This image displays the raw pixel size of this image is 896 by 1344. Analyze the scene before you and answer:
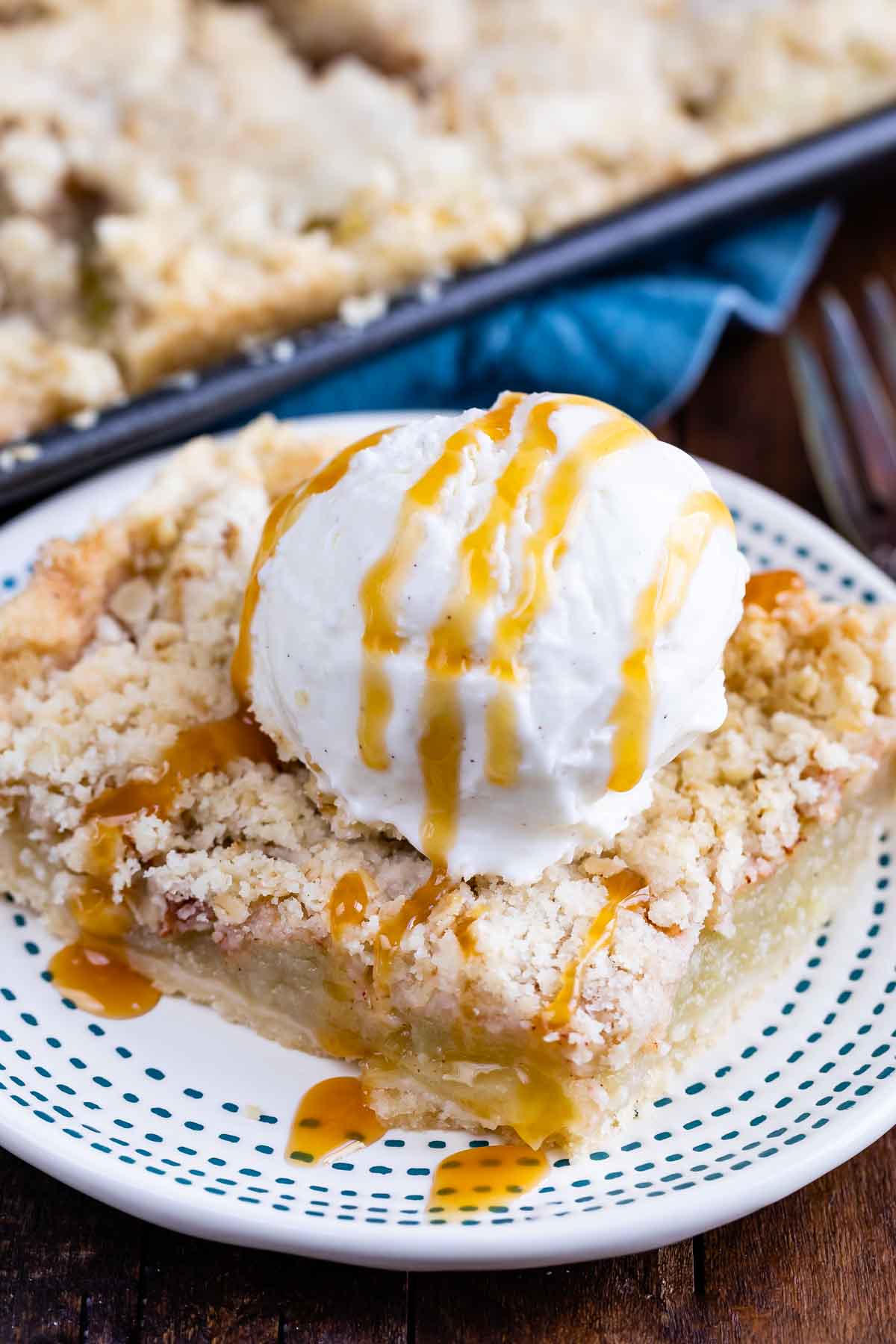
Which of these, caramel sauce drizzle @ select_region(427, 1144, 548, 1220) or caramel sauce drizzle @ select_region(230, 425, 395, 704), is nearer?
caramel sauce drizzle @ select_region(427, 1144, 548, 1220)

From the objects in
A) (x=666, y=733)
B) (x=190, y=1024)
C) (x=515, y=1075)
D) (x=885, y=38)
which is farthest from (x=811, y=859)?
(x=885, y=38)

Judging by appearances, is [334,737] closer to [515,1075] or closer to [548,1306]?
[515,1075]

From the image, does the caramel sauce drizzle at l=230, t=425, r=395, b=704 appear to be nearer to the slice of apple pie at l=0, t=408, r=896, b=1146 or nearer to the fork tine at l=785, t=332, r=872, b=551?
the slice of apple pie at l=0, t=408, r=896, b=1146

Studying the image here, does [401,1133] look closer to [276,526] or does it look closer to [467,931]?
[467,931]

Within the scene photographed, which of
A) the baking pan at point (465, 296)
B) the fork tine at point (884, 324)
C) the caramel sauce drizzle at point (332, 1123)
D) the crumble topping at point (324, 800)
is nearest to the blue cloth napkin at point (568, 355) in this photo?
the baking pan at point (465, 296)

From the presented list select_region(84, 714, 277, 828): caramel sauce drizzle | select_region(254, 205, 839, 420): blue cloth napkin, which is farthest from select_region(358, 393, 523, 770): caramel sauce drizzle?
→ select_region(254, 205, 839, 420): blue cloth napkin

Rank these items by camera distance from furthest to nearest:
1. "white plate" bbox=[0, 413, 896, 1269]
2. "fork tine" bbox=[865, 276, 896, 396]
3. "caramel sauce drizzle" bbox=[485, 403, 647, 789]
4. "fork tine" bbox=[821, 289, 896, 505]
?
"fork tine" bbox=[865, 276, 896, 396]
"fork tine" bbox=[821, 289, 896, 505]
"caramel sauce drizzle" bbox=[485, 403, 647, 789]
"white plate" bbox=[0, 413, 896, 1269]
